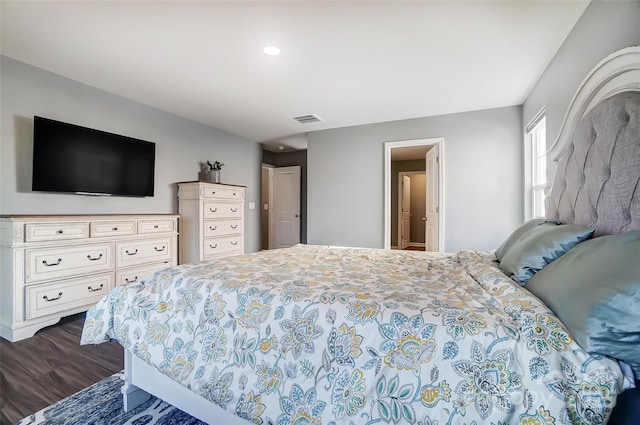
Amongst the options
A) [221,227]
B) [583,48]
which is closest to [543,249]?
[583,48]

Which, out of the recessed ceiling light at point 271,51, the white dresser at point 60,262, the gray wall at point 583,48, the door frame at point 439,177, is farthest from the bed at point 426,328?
the door frame at point 439,177

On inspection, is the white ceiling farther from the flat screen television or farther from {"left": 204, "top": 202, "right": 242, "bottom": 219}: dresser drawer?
{"left": 204, "top": 202, "right": 242, "bottom": 219}: dresser drawer

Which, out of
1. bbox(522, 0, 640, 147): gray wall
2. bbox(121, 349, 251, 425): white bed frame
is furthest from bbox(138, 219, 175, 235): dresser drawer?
bbox(522, 0, 640, 147): gray wall

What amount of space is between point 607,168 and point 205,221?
3977 mm

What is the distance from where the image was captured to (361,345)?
97 cm

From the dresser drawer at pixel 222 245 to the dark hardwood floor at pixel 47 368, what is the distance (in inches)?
65.8

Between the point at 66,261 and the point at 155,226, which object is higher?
the point at 155,226

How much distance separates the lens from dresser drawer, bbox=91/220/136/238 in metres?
2.79

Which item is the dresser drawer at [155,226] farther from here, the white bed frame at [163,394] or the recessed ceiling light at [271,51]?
the recessed ceiling light at [271,51]

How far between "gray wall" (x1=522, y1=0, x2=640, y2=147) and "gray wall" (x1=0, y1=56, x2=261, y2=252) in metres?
4.38

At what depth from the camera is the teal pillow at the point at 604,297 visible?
0.73 metres

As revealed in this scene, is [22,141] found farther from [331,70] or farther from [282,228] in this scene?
[282,228]

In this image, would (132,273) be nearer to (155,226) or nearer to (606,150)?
(155,226)

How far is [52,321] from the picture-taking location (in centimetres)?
251
